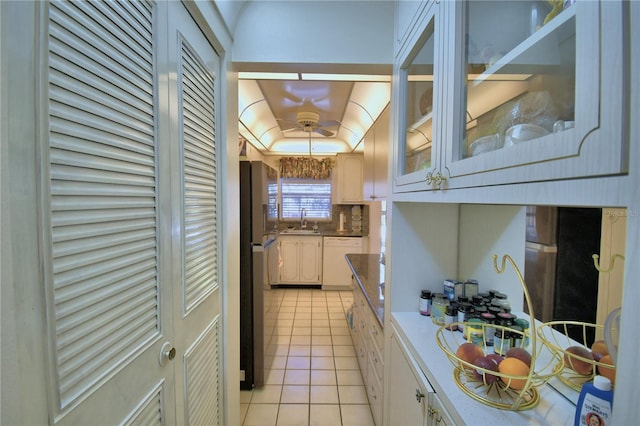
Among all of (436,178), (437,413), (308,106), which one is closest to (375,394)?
(437,413)

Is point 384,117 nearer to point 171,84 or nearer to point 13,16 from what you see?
point 171,84

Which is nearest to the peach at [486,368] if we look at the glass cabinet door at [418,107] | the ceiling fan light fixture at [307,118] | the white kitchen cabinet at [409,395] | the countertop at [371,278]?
the white kitchen cabinet at [409,395]

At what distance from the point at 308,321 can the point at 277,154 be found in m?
3.02

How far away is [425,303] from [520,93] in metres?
0.96

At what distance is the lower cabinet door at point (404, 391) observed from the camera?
881 mm

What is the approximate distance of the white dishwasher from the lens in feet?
14.9

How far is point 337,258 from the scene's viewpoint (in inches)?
179

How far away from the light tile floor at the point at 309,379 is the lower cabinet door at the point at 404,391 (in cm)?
76

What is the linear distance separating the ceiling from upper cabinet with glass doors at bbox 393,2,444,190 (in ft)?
2.74

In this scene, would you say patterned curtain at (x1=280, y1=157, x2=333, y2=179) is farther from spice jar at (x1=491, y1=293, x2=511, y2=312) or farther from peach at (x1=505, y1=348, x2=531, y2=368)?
peach at (x1=505, y1=348, x2=531, y2=368)

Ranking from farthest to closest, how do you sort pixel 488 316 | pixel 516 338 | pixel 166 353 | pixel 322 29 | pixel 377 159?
pixel 377 159 < pixel 322 29 < pixel 488 316 < pixel 516 338 < pixel 166 353

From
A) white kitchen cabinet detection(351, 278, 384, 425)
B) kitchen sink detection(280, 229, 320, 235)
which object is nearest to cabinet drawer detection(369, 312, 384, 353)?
white kitchen cabinet detection(351, 278, 384, 425)

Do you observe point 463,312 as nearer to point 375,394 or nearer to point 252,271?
point 375,394

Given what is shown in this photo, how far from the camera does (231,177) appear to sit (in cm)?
143
